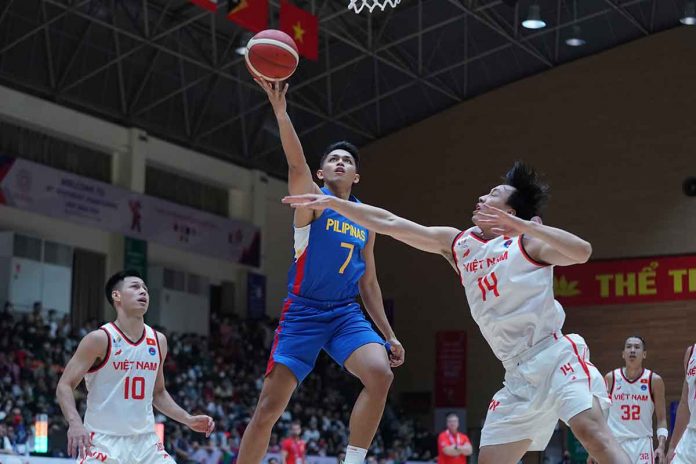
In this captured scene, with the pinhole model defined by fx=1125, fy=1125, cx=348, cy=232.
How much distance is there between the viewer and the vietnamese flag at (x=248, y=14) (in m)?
20.7

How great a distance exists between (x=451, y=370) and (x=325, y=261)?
25.8 meters

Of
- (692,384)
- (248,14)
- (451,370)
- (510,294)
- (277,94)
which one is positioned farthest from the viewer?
(451,370)

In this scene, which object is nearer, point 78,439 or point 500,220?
point 500,220

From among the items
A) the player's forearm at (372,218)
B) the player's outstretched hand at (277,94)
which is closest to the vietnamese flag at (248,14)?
the player's outstretched hand at (277,94)

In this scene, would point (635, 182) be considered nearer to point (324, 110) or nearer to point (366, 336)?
point (324, 110)

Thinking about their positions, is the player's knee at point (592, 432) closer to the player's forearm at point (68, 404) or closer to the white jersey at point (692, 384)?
the player's forearm at point (68, 404)

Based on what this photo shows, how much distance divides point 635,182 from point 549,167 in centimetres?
257

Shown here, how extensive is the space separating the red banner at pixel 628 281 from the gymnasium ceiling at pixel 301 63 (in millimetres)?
6297

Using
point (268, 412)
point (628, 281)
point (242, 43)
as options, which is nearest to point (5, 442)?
point (268, 412)

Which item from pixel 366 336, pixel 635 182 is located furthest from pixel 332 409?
pixel 366 336

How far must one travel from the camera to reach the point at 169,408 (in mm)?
8234

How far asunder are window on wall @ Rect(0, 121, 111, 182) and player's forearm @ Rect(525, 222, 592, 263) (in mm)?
Result: 20780

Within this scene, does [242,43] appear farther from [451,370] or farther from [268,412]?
[268,412]

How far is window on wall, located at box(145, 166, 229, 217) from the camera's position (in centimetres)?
3016
